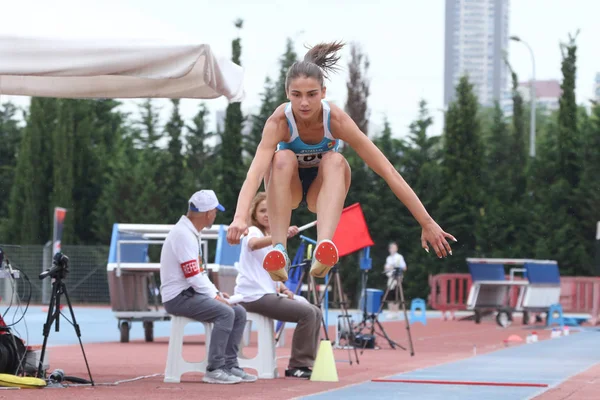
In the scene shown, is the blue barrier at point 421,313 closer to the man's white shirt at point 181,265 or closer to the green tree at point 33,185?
the green tree at point 33,185

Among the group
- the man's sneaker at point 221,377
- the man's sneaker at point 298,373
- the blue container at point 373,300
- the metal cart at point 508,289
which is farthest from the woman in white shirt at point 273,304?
the metal cart at point 508,289

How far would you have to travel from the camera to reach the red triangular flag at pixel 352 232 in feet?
36.5

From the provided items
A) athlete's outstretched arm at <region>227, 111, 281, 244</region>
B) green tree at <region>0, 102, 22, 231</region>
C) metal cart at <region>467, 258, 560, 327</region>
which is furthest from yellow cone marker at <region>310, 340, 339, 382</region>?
green tree at <region>0, 102, 22, 231</region>

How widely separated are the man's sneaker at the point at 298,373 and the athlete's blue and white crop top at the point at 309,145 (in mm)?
4178

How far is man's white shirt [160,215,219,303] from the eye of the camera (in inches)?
376

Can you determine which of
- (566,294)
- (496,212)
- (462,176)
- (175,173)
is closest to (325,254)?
(566,294)

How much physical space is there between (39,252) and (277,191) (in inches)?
980

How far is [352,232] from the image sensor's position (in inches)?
450

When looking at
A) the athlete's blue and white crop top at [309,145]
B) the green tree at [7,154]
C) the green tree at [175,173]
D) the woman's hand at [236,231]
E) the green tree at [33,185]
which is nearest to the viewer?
the woman's hand at [236,231]

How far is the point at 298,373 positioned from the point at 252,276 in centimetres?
103

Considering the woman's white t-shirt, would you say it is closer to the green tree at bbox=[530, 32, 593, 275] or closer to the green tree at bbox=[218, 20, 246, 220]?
the green tree at bbox=[530, 32, 593, 275]

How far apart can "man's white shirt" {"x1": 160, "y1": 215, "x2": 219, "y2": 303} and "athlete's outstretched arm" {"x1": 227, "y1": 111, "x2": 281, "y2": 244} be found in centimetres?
343

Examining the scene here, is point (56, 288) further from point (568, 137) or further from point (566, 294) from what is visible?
point (568, 137)

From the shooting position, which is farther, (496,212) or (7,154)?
(7,154)
